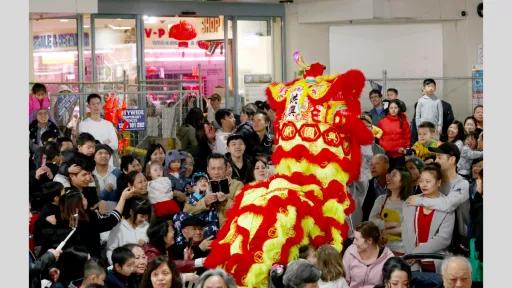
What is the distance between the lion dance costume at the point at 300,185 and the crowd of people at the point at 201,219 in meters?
0.16

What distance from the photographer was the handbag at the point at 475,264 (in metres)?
7.08

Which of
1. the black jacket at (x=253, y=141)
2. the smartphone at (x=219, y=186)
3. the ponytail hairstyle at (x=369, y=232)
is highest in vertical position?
the black jacket at (x=253, y=141)

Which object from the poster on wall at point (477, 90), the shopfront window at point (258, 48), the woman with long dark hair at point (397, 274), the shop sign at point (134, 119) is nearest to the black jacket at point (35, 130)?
the shop sign at point (134, 119)

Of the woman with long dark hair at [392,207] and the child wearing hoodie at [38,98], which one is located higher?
the child wearing hoodie at [38,98]

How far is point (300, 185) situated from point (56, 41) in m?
10.4

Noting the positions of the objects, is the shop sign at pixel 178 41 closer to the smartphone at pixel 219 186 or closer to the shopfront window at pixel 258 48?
the shopfront window at pixel 258 48

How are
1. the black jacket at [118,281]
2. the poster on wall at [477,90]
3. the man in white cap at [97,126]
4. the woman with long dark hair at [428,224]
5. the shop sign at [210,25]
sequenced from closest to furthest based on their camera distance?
the black jacket at [118,281]
the woman with long dark hair at [428,224]
the man in white cap at [97,126]
the poster on wall at [477,90]
the shop sign at [210,25]

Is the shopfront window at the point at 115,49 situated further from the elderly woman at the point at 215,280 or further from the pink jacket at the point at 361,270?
the elderly woman at the point at 215,280

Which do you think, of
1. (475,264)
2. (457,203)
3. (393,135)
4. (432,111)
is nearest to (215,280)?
(475,264)

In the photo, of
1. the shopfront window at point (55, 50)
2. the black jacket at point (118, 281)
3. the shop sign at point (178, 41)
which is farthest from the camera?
the shop sign at point (178, 41)

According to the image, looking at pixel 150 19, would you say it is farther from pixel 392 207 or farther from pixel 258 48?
pixel 392 207

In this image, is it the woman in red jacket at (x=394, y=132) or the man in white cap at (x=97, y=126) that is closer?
the man in white cap at (x=97, y=126)

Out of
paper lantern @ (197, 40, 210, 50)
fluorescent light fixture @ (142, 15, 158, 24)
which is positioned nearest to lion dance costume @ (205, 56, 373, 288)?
fluorescent light fixture @ (142, 15, 158, 24)

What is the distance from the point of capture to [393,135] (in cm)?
1195
